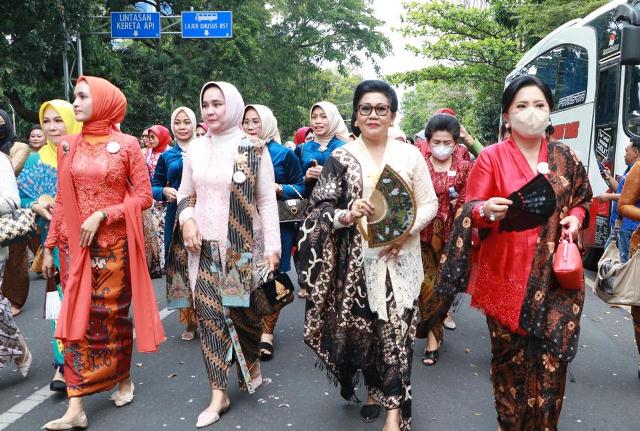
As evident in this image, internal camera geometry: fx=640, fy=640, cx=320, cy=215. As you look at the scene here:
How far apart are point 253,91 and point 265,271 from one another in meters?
26.1

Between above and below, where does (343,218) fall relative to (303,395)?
above

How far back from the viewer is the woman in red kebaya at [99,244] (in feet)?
12.0

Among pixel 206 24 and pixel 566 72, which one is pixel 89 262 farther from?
pixel 206 24

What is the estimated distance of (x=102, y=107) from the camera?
12.3ft

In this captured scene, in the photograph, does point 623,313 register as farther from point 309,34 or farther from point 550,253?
point 309,34

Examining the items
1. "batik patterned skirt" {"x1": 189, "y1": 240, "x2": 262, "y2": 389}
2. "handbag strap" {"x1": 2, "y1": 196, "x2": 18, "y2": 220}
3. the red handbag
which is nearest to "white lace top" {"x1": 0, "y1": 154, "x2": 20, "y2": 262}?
"handbag strap" {"x1": 2, "y1": 196, "x2": 18, "y2": 220}

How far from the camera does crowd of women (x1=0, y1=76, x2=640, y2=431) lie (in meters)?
3.07

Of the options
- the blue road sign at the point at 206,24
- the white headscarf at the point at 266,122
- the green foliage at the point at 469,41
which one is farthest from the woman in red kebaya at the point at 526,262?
the blue road sign at the point at 206,24

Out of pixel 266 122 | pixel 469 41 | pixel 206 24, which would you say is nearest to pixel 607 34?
pixel 266 122

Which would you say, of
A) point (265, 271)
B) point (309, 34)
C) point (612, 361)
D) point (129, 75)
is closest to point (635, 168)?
point (612, 361)

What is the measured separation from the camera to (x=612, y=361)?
5.03 metres

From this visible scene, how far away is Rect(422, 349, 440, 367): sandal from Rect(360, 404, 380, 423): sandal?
3.84ft

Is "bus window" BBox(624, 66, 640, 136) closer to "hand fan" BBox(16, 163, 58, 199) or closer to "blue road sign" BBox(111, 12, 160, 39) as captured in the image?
"hand fan" BBox(16, 163, 58, 199)

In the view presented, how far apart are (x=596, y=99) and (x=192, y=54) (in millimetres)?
18944
